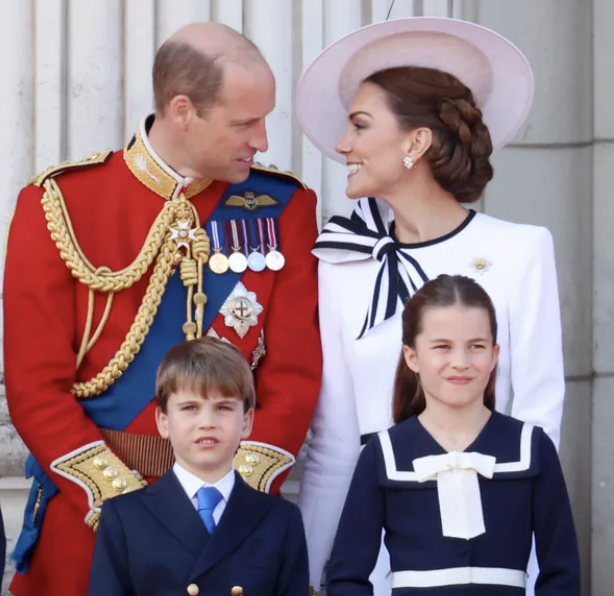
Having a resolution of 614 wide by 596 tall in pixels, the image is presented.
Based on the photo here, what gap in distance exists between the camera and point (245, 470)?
3.75m

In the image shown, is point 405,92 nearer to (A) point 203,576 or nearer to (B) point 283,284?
(B) point 283,284

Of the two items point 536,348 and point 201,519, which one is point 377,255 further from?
point 201,519

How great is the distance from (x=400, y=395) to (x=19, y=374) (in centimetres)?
84

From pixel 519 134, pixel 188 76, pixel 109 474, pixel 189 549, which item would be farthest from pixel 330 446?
pixel 519 134

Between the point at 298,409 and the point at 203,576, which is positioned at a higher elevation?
the point at 298,409

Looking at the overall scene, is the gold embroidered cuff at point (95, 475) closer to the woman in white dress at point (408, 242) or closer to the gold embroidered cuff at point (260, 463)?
the gold embroidered cuff at point (260, 463)

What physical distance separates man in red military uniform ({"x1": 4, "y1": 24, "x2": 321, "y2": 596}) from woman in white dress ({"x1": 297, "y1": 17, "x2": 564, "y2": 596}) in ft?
0.34

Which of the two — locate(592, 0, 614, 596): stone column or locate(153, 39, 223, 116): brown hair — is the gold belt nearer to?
locate(153, 39, 223, 116): brown hair

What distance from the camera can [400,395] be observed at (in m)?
3.69

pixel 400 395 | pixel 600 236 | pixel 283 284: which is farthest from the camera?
pixel 600 236

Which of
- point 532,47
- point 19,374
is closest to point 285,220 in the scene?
point 19,374

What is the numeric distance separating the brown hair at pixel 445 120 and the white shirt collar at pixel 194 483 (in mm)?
968

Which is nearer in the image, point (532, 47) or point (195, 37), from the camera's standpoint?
point (195, 37)

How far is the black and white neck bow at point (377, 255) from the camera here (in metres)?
3.87
